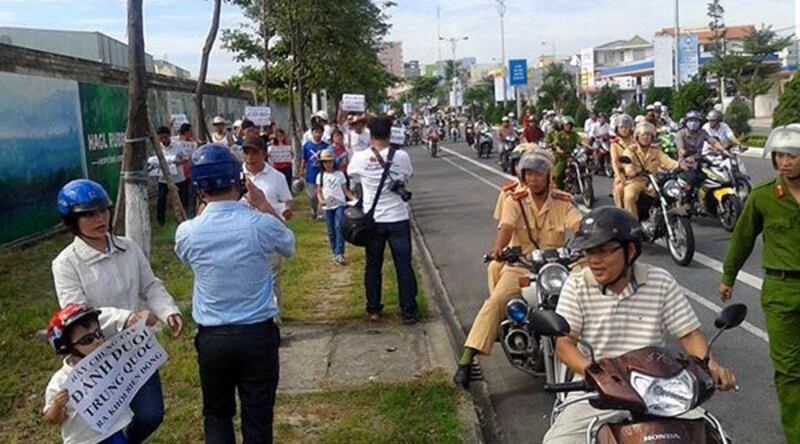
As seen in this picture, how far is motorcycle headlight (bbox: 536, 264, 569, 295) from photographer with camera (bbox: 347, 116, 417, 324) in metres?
2.72

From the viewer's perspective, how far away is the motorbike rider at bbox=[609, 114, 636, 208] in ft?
36.9

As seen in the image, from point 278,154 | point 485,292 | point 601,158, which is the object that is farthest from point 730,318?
point 601,158

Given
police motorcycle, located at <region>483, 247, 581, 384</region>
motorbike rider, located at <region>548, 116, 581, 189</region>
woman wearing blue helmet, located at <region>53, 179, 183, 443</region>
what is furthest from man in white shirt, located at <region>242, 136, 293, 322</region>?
motorbike rider, located at <region>548, 116, 581, 189</region>

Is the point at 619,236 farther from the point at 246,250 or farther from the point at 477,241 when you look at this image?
the point at 477,241

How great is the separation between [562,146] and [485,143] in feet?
52.8

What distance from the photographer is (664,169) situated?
1116 centimetres

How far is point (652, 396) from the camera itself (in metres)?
2.98

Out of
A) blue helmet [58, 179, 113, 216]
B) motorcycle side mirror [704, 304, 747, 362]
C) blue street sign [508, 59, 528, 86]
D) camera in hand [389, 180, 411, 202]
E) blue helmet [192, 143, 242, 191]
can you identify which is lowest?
motorcycle side mirror [704, 304, 747, 362]

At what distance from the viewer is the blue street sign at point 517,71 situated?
188 ft

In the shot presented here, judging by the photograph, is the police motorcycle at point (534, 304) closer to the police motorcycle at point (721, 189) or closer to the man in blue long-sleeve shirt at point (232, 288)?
the man in blue long-sleeve shirt at point (232, 288)

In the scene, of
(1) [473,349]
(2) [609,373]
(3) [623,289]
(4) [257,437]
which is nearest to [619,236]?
(3) [623,289]

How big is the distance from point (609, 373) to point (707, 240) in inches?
354

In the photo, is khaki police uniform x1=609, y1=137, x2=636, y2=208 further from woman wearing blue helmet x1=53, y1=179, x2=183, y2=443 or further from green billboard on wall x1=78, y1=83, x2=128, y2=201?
green billboard on wall x1=78, y1=83, x2=128, y2=201

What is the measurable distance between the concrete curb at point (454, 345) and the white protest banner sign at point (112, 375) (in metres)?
2.00
